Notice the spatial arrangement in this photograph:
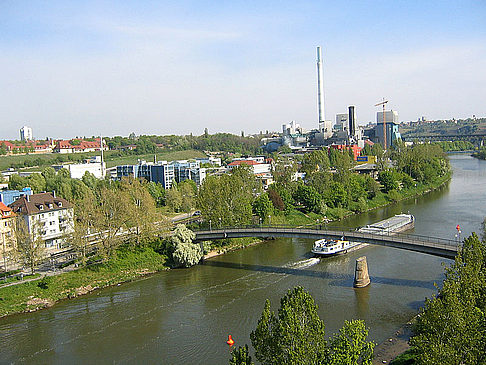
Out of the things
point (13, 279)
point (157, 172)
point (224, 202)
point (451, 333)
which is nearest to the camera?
point (451, 333)

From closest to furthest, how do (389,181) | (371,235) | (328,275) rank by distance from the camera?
(371,235)
(328,275)
(389,181)

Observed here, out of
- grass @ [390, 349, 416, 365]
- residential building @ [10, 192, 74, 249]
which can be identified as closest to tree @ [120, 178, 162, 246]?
residential building @ [10, 192, 74, 249]

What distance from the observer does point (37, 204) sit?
23.9 metres

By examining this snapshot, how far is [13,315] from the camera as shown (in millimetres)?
15828

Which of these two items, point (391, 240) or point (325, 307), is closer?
point (325, 307)

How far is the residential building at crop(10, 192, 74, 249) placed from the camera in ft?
75.7

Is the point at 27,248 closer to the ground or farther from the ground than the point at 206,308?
farther from the ground

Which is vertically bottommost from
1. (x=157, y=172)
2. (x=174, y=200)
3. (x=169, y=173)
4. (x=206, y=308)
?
(x=206, y=308)

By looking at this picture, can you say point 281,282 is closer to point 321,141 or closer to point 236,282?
point 236,282

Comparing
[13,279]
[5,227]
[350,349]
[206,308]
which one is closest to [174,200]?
[5,227]

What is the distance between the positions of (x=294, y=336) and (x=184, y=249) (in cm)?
1353

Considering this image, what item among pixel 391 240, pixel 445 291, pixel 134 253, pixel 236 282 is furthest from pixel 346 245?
pixel 445 291

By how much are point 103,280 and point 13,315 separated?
380 cm

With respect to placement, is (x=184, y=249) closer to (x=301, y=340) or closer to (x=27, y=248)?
(x=27, y=248)
